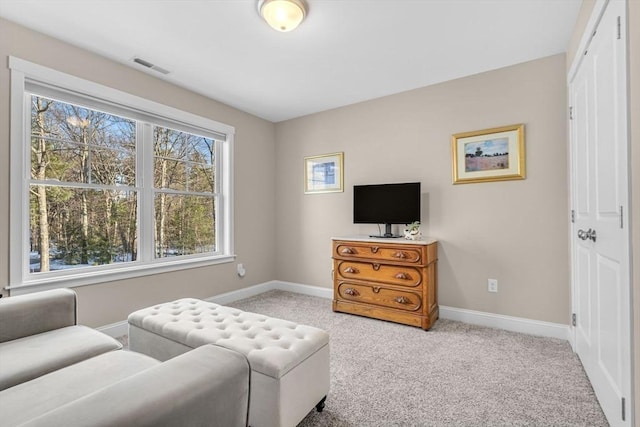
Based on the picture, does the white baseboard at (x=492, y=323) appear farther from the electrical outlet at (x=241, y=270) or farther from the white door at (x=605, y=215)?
the white door at (x=605, y=215)

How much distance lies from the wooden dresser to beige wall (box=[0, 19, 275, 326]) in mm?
1368

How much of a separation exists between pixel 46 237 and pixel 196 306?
4.83 feet

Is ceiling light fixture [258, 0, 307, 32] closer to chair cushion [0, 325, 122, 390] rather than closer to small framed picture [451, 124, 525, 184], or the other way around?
small framed picture [451, 124, 525, 184]

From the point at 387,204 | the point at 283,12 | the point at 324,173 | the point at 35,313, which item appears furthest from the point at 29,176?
the point at 387,204

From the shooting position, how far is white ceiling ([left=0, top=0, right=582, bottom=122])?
2066mm

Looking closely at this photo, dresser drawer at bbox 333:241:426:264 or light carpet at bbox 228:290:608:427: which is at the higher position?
dresser drawer at bbox 333:241:426:264

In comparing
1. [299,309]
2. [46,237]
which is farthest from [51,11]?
[299,309]

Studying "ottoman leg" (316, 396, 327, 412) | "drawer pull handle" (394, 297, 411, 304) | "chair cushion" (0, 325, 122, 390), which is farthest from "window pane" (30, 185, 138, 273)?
"drawer pull handle" (394, 297, 411, 304)

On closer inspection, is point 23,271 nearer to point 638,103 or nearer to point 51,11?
point 51,11

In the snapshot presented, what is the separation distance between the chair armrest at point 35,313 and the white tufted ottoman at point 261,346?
35 centimetres

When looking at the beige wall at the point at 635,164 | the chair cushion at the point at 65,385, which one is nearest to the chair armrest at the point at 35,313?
the chair cushion at the point at 65,385

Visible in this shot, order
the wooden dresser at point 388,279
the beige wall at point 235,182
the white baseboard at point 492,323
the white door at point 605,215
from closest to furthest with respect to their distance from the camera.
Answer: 1. the white door at point 605,215
2. the beige wall at point 235,182
3. the white baseboard at point 492,323
4. the wooden dresser at point 388,279

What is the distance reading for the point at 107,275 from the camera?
8.73 feet

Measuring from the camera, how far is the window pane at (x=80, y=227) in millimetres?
2436
